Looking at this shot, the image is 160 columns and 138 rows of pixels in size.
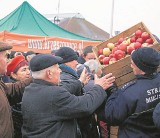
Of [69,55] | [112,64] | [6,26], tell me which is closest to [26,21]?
[6,26]

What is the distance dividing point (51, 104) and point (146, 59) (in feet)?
3.45

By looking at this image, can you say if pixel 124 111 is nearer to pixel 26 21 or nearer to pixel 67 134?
pixel 67 134

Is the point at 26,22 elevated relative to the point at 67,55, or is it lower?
elevated

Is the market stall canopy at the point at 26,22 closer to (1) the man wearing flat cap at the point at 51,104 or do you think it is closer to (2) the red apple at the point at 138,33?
(2) the red apple at the point at 138,33

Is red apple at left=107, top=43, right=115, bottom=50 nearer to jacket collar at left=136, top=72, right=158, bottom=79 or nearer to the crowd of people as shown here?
the crowd of people

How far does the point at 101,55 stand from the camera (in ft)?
12.6

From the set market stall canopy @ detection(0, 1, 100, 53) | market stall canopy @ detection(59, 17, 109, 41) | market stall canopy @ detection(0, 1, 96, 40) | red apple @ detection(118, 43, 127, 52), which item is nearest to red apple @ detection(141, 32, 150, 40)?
red apple @ detection(118, 43, 127, 52)

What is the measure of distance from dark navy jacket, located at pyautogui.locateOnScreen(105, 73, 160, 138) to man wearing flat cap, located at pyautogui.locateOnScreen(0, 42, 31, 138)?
3.32 feet

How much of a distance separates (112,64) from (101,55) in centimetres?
44

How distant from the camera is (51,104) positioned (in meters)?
2.98

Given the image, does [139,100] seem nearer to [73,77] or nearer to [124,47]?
[124,47]

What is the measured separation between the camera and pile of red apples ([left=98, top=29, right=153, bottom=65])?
3.64 metres

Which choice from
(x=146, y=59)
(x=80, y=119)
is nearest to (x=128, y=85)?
(x=146, y=59)

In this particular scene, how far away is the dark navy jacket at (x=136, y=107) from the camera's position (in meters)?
3.15
